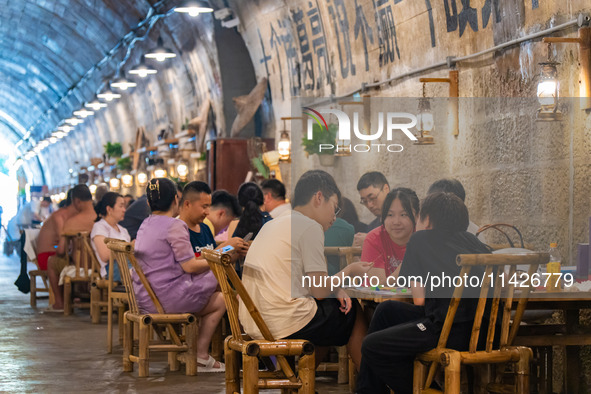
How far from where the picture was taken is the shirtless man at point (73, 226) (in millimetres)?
10891

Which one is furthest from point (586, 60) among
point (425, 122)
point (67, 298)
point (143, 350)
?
point (67, 298)

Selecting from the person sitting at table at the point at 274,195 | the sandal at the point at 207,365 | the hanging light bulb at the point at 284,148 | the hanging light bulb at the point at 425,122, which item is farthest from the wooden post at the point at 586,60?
the hanging light bulb at the point at 284,148

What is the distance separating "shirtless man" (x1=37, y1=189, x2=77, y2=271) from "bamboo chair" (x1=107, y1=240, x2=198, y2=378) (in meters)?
4.87

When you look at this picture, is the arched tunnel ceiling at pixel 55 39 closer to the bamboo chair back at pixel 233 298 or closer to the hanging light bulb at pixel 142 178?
the hanging light bulb at pixel 142 178

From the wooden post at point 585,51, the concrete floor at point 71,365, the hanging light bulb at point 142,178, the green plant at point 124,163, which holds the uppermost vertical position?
the wooden post at point 585,51

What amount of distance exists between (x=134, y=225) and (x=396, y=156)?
17.8 ft

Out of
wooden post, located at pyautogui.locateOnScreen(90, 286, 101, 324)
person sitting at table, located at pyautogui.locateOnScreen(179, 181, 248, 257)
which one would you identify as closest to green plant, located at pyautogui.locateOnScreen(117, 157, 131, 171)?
wooden post, located at pyautogui.locateOnScreen(90, 286, 101, 324)

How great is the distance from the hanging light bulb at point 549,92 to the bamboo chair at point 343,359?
1.52 meters

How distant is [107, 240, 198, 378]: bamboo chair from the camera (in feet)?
21.2

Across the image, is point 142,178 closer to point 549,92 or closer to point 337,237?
point 337,237

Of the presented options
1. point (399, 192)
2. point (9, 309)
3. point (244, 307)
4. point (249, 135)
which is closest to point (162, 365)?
point (244, 307)

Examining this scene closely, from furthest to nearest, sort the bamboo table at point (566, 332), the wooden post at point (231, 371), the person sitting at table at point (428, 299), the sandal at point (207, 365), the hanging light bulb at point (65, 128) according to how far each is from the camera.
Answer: the hanging light bulb at point (65, 128), the sandal at point (207, 365), the wooden post at point (231, 371), the bamboo table at point (566, 332), the person sitting at table at point (428, 299)

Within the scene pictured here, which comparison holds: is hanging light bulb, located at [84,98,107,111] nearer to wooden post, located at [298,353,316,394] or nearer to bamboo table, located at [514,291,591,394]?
bamboo table, located at [514,291,591,394]

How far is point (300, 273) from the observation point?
4.98 m
